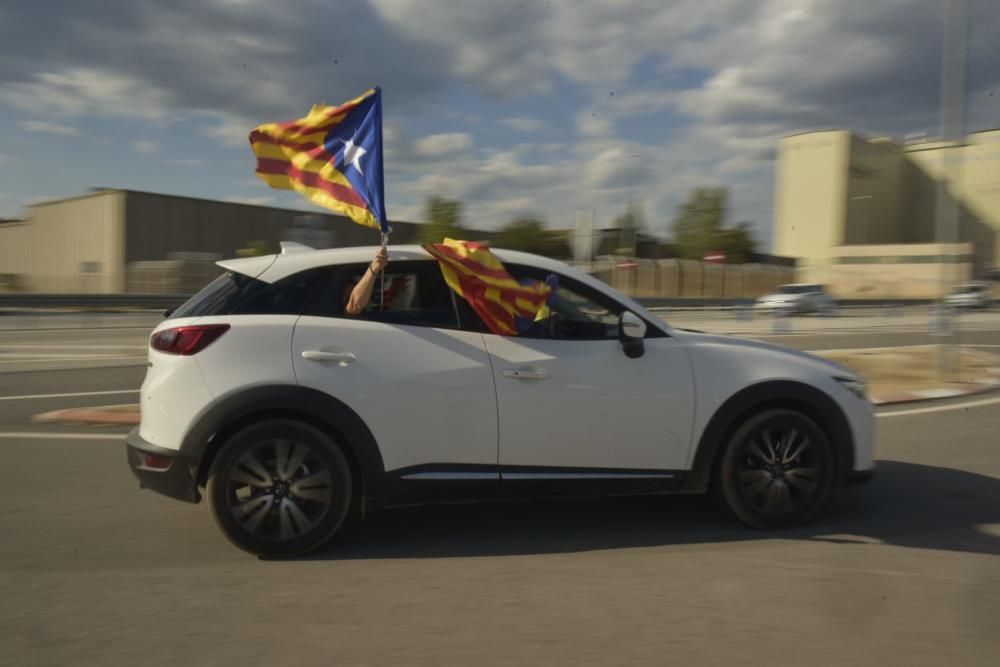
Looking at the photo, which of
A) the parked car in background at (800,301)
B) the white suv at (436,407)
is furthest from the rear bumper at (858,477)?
the parked car in background at (800,301)

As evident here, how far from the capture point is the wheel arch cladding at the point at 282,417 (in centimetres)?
419

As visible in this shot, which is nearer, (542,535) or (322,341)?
(322,341)

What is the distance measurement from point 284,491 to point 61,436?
14.2 ft

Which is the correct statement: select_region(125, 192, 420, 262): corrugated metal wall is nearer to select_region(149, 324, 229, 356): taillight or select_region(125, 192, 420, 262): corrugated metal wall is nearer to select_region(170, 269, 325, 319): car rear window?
select_region(170, 269, 325, 319): car rear window

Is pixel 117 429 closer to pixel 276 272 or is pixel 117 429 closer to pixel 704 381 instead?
pixel 276 272

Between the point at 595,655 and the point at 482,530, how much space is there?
5.51 feet

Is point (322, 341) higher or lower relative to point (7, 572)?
higher

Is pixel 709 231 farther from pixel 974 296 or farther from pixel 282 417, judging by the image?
pixel 282 417

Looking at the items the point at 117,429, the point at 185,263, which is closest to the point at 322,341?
the point at 117,429

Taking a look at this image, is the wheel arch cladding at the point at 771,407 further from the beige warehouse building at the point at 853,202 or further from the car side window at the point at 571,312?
the beige warehouse building at the point at 853,202

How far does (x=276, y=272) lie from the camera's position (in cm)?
443

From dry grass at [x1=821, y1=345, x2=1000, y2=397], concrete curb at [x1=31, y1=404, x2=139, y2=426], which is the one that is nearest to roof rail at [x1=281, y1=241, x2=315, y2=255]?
concrete curb at [x1=31, y1=404, x2=139, y2=426]

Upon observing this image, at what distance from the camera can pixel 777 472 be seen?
466cm

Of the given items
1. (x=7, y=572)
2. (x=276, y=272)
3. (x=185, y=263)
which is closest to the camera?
(x=7, y=572)
